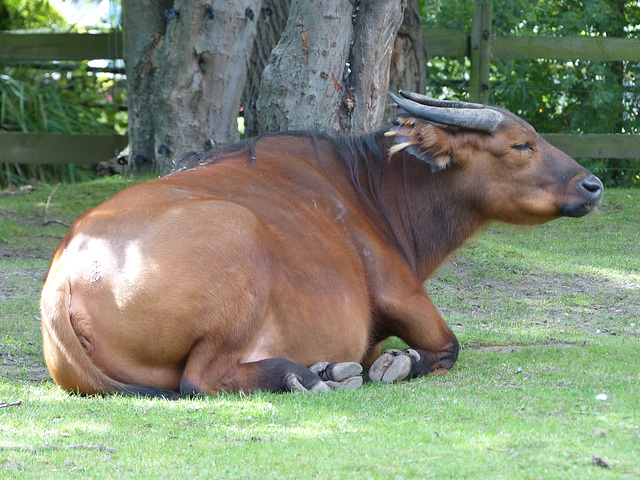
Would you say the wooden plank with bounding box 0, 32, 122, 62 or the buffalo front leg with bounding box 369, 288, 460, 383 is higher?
the wooden plank with bounding box 0, 32, 122, 62

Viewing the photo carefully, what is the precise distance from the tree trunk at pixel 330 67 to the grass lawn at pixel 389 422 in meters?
1.85

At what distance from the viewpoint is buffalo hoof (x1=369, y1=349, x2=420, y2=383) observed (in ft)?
16.5

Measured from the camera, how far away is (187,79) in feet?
32.9

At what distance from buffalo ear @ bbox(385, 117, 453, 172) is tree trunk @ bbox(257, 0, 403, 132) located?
61.4 inches

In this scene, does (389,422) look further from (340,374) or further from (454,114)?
(454,114)

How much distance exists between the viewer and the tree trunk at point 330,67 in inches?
282

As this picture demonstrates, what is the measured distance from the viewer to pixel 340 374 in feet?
15.8

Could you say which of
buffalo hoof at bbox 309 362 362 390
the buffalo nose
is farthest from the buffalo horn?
buffalo hoof at bbox 309 362 362 390

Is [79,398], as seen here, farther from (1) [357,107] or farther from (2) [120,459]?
(1) [357,107]

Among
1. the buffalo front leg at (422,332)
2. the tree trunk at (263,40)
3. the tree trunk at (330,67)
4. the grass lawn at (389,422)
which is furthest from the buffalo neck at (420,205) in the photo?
the tree trunk at (263,40)

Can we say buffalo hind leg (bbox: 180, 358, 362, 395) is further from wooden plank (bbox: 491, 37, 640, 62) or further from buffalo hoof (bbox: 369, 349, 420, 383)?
wooden plank (bbox: 491, 37, 640, 62)

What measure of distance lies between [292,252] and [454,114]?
140 centimetres

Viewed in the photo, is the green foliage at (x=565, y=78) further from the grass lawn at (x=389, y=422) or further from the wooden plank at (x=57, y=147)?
the grass lawn at (x=389, y=422)

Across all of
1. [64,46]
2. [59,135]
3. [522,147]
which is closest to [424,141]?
[522,147]
